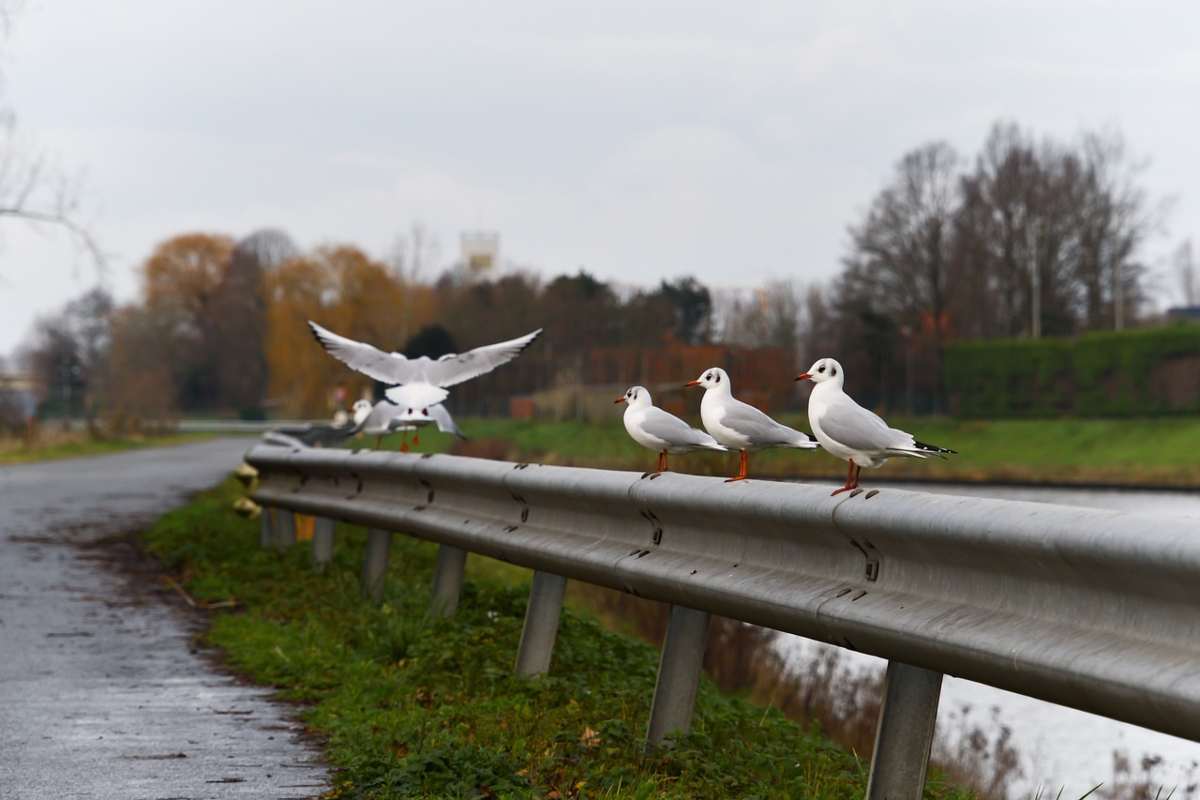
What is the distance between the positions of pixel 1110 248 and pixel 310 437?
277 ft

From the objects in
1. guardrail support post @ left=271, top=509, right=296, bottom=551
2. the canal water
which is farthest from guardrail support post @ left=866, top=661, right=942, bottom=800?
guardrail support post @ left=271, top=509, right=296, bottom=551

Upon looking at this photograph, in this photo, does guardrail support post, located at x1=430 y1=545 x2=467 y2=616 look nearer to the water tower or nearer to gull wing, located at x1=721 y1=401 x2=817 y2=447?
gull wing, located at x1=721 y1=401 x2=817 y2=447

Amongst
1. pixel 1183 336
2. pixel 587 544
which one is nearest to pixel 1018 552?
pixel 587 544

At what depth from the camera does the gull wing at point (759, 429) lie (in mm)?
6566

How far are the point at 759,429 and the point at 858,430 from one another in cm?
93

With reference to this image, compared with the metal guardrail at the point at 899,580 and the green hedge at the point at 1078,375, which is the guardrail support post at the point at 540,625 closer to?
the metal guardrail at the point at 899,580

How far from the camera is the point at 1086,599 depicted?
13.3ft

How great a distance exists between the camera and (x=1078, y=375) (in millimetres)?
83062

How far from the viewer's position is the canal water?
12.7m

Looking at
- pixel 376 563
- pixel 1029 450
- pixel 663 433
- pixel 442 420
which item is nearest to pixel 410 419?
pixel 442 420

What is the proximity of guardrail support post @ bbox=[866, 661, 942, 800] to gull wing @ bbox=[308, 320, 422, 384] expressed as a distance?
677cm

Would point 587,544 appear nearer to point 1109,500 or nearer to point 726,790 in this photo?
point 726,790

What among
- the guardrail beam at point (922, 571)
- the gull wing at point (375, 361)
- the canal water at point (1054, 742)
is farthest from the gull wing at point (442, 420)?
the canal water at point (1054, 742)

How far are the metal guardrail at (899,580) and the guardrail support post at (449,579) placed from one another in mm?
1467
